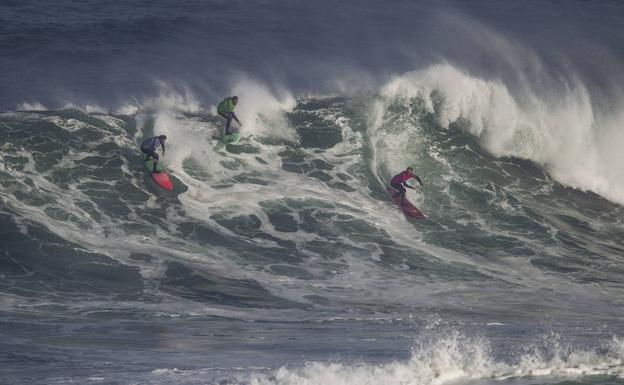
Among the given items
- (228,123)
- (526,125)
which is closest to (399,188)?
(228,123)

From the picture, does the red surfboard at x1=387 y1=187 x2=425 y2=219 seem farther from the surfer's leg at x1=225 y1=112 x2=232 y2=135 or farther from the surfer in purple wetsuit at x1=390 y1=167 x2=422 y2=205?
the surfer's leg at x1=225 y1=112 x2=232 y2=135

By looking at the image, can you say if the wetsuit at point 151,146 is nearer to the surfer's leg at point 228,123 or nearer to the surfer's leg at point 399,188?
the surfer's leg at point 228,123

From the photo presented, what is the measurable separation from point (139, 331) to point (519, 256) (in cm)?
954

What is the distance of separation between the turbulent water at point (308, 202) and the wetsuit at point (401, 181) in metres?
0.52

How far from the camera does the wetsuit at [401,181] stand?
22.6m

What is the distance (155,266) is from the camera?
18547 mm

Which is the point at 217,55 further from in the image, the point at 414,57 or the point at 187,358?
the point at 187,358

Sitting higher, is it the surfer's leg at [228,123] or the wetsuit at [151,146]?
the surfer's leg at [228,123]

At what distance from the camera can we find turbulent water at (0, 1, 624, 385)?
45.9 feet

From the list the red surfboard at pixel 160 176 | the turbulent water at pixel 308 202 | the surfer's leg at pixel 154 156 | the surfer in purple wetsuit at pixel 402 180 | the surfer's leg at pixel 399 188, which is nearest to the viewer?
the turbulent water at pixel 308 202

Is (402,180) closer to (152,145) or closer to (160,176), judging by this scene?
(160,176)

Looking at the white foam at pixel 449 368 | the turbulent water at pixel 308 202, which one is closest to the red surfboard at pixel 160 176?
the turbulent water at pixel 308 202

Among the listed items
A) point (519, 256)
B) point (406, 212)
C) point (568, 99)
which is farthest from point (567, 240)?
point (568, 99)

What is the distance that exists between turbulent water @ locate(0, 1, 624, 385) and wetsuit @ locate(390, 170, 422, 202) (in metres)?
0.52
